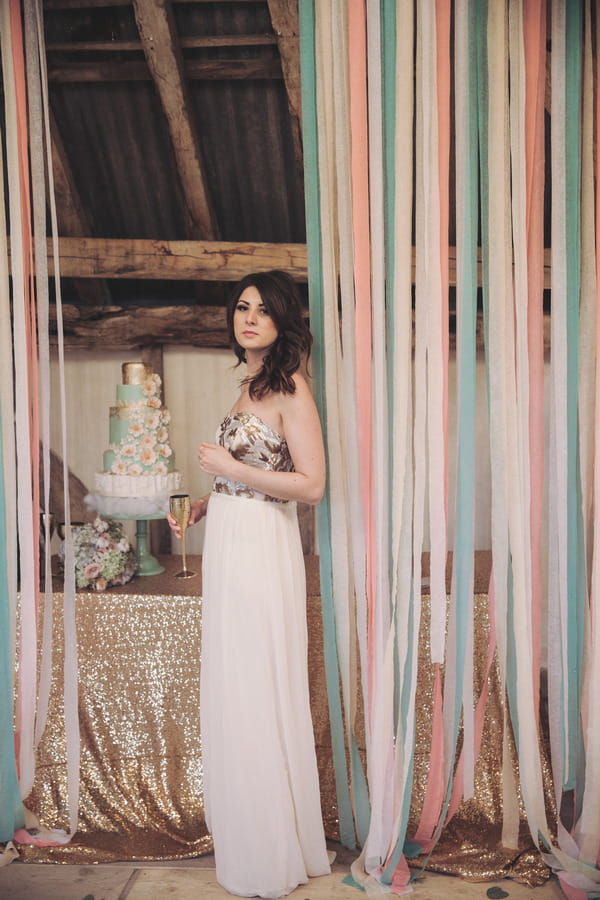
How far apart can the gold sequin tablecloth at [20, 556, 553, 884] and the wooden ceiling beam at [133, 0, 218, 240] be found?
187 cm

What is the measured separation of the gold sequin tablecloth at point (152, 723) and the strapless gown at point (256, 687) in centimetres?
37

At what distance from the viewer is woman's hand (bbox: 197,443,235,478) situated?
2.14 meters

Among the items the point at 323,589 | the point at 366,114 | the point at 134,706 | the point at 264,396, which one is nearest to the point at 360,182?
the point at 366,114

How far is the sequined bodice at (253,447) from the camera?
2197 millimetres

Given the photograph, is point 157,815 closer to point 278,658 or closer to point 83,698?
point 83,698

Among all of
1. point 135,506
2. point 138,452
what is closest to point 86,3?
point 138,452

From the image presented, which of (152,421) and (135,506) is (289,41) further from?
(135,506)

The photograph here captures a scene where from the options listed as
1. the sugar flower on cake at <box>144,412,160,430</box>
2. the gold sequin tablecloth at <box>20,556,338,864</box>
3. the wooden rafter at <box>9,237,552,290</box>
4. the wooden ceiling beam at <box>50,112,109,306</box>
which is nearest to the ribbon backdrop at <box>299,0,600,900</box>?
the gold sequin tablecloth at <box>20,556,338,864</box>

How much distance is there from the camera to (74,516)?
425 cm

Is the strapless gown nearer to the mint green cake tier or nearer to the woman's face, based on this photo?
the woman's face

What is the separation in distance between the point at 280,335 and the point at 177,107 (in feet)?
5.05

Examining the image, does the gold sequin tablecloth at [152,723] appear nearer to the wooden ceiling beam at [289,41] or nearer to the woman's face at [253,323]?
the woman's face at [253,323]

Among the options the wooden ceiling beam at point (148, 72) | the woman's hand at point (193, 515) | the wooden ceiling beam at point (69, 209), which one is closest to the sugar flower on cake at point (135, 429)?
the woman's hand at point (193, 515)

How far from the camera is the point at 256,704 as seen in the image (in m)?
2.15
